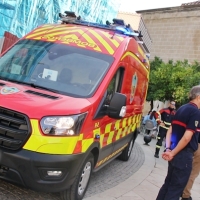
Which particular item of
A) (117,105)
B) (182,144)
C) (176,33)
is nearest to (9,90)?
(117,105)

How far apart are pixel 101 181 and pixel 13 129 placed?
2.58 m

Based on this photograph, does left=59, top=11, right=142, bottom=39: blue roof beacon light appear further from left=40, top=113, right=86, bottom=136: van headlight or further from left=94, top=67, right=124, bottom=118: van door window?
left=40, top=113, right=86, bottom=136: van headlight

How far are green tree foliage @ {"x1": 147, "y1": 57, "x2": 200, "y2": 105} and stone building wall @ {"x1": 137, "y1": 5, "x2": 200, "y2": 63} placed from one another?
28.7ft

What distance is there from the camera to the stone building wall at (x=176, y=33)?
107ft

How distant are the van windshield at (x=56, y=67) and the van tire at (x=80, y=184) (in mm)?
901

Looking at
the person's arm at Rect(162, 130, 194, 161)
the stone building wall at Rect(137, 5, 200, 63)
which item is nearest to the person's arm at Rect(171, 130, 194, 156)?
the person's arm at Rect(162, 130, 194, 161)

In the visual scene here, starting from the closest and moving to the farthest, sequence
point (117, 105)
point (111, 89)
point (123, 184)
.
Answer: point (117, 105), point (111, 89), point (123, 184)

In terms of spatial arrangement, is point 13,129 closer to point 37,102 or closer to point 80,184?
point 37,102

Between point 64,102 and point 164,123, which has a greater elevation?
point 64,102

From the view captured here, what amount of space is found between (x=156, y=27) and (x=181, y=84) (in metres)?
15.8

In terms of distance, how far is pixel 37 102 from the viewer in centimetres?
386

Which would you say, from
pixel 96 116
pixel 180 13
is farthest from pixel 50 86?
pixel 180 13

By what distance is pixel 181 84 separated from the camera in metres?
22.1

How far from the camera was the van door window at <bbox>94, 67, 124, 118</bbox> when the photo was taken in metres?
4.50
